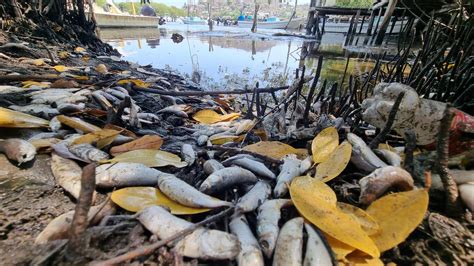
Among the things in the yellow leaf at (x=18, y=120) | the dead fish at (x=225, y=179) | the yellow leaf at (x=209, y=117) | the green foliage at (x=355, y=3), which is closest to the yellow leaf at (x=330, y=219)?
the dead fish at (x=225, y=179)

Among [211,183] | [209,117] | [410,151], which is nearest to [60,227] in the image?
[211,183]

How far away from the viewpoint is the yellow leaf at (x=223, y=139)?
3086mm

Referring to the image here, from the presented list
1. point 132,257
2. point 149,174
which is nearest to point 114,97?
point 149,174

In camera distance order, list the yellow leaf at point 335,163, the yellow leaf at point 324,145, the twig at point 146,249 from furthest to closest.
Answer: the yellow leaf at point 324,145 < the yellow leaf at point 335,163 < the twig at point 146,249

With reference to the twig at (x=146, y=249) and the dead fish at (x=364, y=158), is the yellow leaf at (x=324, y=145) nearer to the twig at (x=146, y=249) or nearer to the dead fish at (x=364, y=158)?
the dead fish at (x=364, y=158)

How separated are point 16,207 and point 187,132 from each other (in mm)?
2078

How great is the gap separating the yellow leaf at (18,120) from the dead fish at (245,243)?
2.10m

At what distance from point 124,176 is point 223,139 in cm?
145

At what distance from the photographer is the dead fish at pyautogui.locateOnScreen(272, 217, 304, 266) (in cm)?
122

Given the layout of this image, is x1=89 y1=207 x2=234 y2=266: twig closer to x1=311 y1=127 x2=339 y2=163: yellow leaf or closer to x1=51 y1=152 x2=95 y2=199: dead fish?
x1=51 y1=152 x2=95 y2=199: dead fish

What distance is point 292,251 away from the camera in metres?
1.26

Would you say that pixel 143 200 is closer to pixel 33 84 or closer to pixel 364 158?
pixel 364 158

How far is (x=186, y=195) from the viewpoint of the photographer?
1618 millimetres

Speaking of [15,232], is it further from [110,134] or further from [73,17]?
[73,17]
